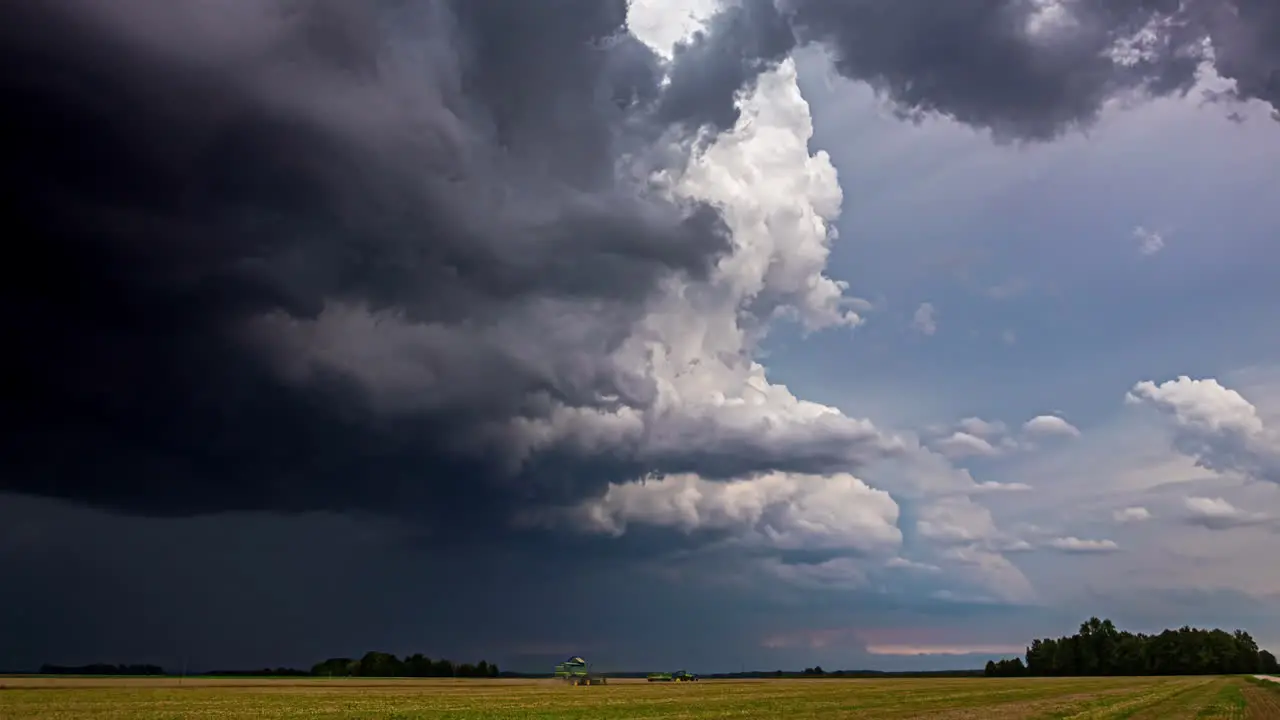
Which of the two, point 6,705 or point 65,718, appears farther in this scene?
point 6,705

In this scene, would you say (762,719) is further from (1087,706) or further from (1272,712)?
(1272,712)

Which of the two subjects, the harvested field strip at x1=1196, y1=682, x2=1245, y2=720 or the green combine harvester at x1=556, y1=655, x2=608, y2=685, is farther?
the green combine harvester at x1=556, y1=655, x2=608, y2=685

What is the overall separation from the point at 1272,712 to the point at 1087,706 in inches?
584

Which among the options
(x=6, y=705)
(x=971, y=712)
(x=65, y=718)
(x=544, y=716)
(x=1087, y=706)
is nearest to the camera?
(x=65, y=718)

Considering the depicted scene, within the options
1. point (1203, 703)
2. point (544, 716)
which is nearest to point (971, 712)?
point (544, 716)

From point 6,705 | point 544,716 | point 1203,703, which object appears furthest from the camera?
point 1203,703

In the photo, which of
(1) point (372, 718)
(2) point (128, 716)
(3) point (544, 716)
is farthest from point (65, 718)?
(3) point (544, 716)

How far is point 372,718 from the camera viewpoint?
63.1 m

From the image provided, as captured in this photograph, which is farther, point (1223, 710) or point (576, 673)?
point (576, 673)

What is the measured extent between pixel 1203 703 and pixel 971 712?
40.4 metres

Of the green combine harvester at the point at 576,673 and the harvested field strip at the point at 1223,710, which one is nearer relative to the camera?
the harvested field strip at the point at 1223,710

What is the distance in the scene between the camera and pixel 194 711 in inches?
2776

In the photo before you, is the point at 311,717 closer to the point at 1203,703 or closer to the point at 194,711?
the point at 194,711

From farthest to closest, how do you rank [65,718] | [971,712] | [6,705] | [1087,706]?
[1087,706] → [6,705] → [971,712] → [65,718]
